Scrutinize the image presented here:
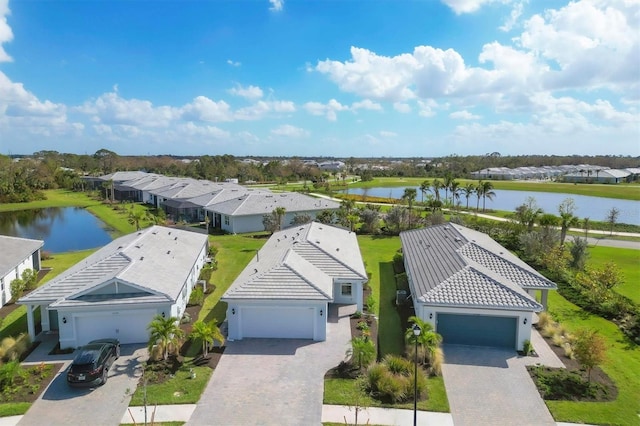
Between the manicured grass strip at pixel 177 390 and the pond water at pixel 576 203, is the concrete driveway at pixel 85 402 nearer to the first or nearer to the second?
the manicured grass strip at pixel 177 390

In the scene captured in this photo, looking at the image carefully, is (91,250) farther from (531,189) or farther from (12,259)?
(531,189)

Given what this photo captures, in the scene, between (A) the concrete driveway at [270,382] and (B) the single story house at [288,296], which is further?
(B) the single story house at [288,296]

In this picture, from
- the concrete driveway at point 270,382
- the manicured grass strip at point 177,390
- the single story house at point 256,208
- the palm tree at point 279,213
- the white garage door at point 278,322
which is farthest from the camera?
the single story house at point 256,208

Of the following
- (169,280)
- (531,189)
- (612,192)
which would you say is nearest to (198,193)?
(169,280)

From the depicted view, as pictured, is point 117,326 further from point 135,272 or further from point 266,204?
point 266,204

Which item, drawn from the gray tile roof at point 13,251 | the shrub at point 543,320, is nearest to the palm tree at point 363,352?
the shrub at point 543,320

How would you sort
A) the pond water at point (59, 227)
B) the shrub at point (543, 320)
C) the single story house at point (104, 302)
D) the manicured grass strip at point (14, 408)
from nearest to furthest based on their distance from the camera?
the manicured grass strip at point (14, 408)
the single story house at point (104, 302)
the shrub at point (543, 320)
the pond water at point (59, 227)

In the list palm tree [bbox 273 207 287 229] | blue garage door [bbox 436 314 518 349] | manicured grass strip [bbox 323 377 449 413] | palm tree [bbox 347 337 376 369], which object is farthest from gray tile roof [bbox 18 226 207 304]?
palm tree [bbox 273 207 287 229]
